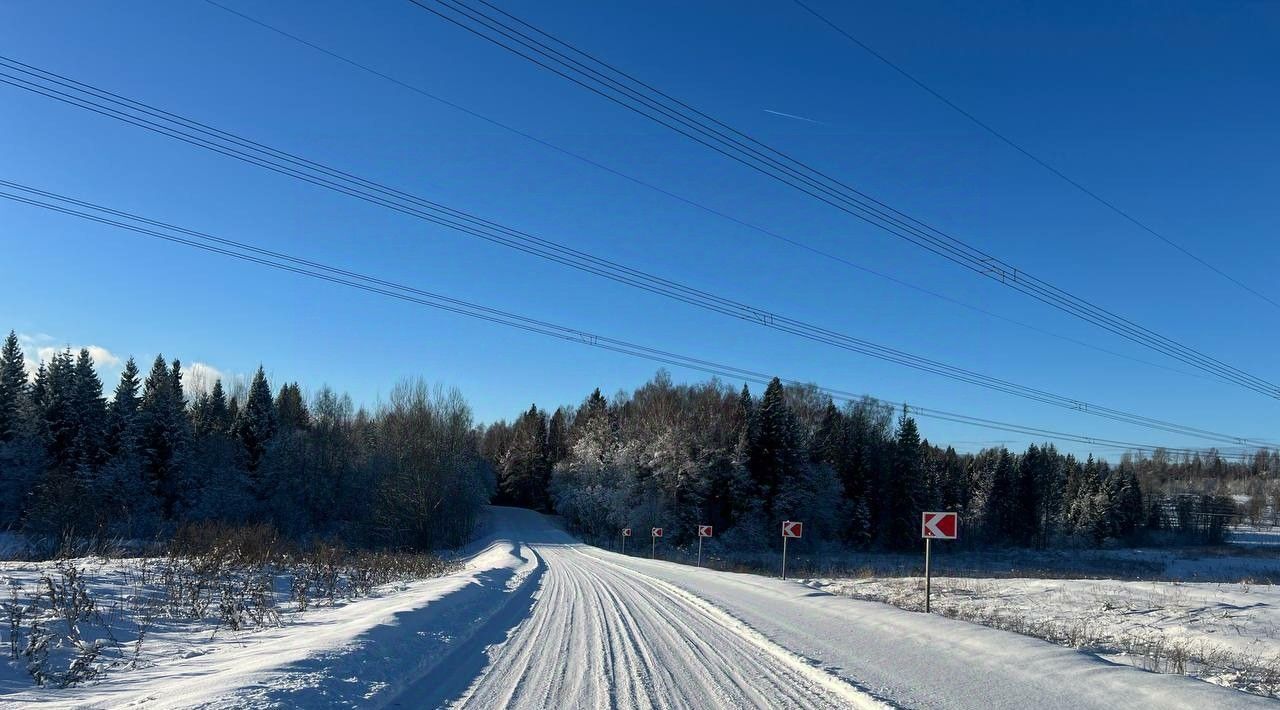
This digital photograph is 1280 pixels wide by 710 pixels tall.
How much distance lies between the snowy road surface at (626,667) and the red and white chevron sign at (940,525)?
97.1 inches

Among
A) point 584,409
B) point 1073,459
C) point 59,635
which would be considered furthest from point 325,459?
point 1073,459

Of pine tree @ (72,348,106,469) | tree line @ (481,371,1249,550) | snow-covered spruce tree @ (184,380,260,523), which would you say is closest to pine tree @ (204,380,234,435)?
snow-covered spruce tree @ (184,380,260,523)

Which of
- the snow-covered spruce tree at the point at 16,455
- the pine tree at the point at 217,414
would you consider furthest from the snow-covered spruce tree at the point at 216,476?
the snow-covered spruce tree at the point at 16,455

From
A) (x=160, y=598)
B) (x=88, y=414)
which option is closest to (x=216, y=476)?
(x=88, y=414)

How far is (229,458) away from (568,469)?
118 ft

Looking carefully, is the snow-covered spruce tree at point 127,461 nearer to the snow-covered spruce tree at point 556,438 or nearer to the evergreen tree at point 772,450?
the evergreen tree at point 772,450

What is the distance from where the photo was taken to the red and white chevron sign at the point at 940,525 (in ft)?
52.7

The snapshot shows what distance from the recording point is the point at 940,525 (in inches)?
648

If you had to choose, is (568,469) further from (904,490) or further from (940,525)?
(940,525)

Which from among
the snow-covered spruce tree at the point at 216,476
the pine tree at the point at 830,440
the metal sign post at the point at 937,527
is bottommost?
the snow-covered spruce tree at the point at 216,476

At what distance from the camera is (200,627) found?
11.4 m

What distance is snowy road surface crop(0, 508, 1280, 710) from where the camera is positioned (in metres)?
6.92

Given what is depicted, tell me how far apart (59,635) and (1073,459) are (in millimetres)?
128741

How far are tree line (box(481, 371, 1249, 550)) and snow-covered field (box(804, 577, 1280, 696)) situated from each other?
4135 centimetres
